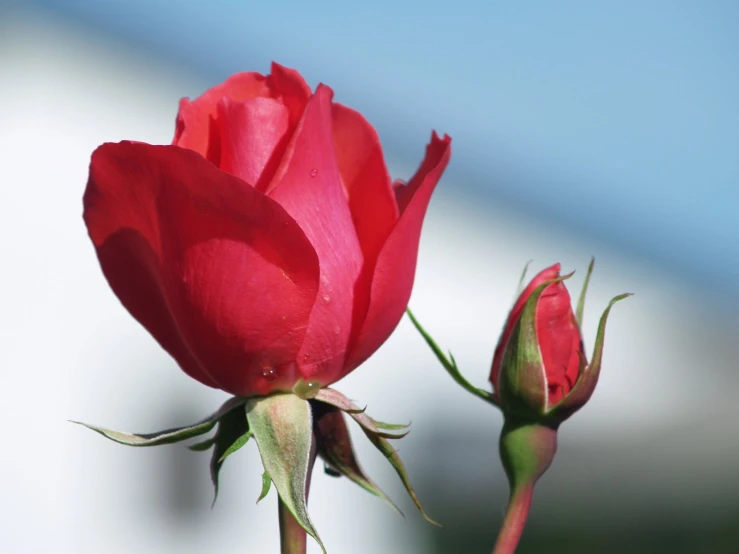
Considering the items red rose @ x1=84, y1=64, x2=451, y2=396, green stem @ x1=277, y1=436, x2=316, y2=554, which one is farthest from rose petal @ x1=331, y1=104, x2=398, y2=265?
green stem @ x1=277, y1=436, x2=316, y2=554

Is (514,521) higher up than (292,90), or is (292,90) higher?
(292,90)

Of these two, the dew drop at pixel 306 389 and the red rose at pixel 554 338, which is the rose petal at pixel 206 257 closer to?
the dew drop at pixel 306 389

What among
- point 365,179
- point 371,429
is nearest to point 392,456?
point 371,429

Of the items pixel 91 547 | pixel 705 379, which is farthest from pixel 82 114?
pixel 705 379

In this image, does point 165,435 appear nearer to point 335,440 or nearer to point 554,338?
point 335,440

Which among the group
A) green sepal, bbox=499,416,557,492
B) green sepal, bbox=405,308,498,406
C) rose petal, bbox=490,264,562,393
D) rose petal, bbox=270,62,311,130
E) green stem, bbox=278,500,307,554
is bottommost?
green stem, bbox=278,500,307,554

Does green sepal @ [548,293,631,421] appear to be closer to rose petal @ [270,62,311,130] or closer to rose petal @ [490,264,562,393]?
rose petal @ [490,264,562,393]
